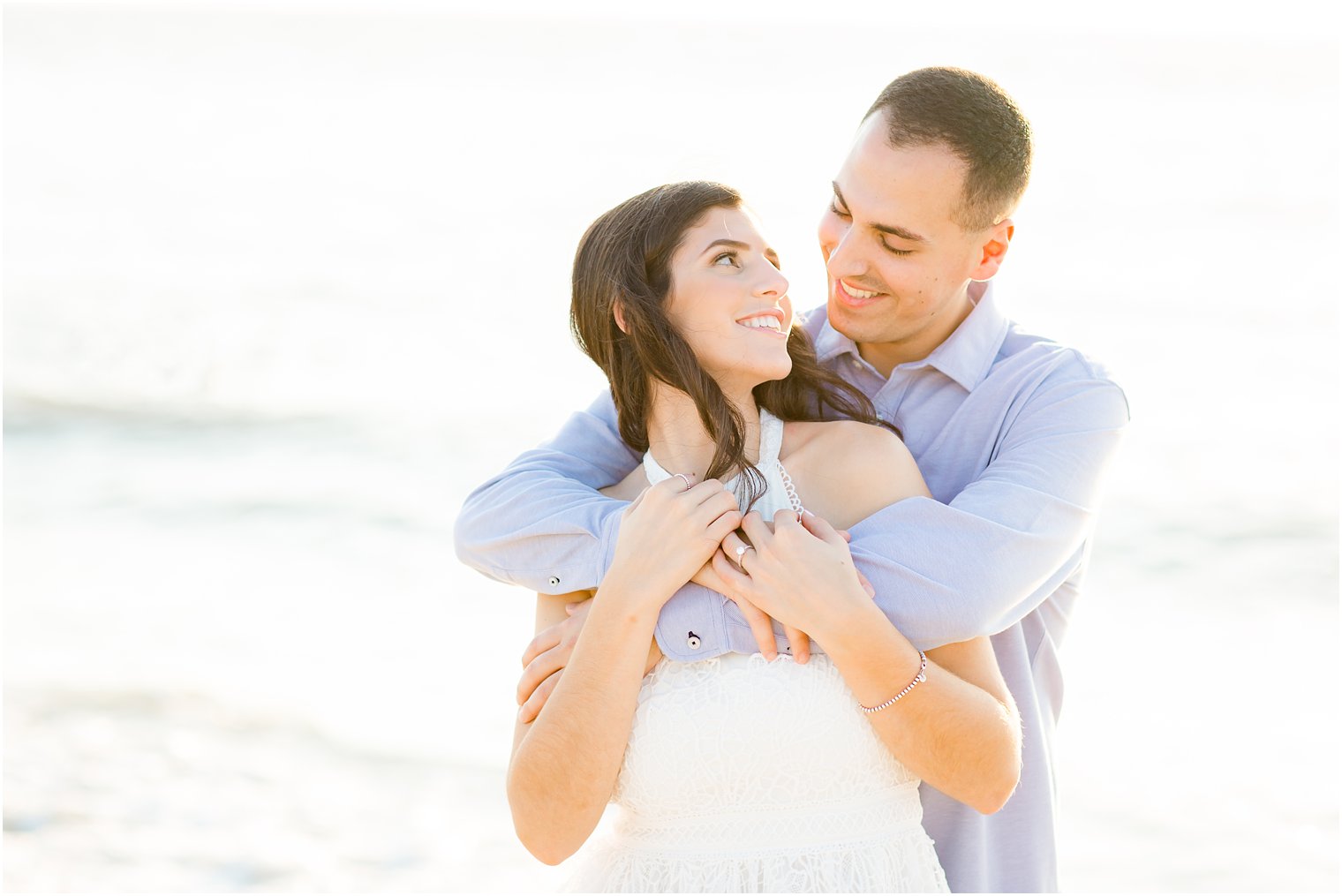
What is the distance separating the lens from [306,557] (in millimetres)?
9273

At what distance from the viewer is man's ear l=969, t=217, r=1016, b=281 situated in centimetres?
358

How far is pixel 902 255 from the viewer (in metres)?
3.50

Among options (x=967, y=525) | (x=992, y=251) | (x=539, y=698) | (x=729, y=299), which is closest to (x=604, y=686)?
(x=539, y=698)

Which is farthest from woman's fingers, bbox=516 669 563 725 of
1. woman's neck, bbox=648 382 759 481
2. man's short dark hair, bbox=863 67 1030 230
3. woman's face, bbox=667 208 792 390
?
man's short dark hair, bbox=863 67 1030 230

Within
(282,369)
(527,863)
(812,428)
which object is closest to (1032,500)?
(812,428)

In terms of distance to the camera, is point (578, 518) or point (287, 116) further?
point (287, 116)

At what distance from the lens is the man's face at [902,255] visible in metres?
3.44

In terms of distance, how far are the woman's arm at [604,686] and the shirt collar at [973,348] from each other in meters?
0.86

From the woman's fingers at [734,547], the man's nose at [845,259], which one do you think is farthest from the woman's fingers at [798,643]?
the man's nose at [845,259]

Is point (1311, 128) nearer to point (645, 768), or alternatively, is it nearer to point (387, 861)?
point (387, 861)

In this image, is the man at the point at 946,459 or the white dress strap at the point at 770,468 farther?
the white dress strap at the point at 770,468

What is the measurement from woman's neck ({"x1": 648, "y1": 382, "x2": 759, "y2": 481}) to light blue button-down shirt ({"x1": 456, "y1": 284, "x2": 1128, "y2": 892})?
7.6 inches

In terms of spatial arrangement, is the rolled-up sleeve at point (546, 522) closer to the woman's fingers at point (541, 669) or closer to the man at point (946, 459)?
the man at point (946, 459)

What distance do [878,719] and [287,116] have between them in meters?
24.0
